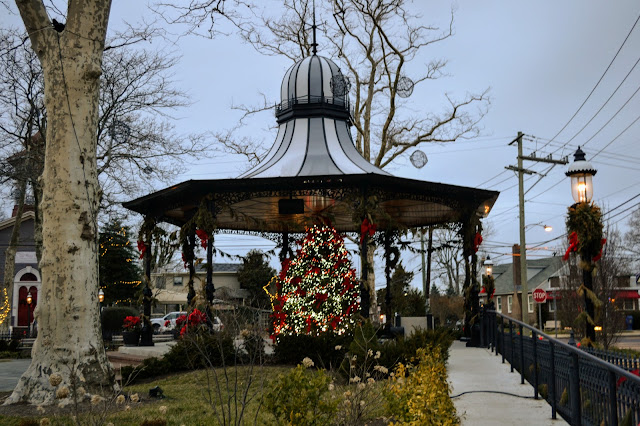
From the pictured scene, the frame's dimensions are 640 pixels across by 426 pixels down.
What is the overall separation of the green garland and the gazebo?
5003 millimetres

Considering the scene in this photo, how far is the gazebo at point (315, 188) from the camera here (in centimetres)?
1428

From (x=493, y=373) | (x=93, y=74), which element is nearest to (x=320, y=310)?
(x=493, y=373)

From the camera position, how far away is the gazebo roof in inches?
567

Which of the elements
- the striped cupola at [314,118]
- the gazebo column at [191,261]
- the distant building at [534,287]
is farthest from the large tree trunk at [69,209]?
the distant building at [534,287]

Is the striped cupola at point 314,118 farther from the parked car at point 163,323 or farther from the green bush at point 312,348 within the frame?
the parked car at point 163,323

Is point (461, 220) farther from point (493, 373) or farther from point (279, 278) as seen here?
point (493, 373)

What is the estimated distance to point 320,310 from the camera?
13.7 m

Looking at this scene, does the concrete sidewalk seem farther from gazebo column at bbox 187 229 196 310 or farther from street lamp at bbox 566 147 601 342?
gazebo column at bbox 187 229 196 310

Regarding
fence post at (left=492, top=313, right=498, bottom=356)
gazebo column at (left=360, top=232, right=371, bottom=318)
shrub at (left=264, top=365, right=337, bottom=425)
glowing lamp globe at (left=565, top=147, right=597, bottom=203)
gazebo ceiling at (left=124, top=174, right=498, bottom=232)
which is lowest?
fence post at (left=492, top=313, right=498, bottom=356)

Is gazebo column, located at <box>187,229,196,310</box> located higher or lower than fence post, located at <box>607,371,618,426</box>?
higher

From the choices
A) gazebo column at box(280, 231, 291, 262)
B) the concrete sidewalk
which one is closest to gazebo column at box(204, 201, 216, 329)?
the concrete sidewalk

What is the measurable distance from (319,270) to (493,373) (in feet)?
16.6

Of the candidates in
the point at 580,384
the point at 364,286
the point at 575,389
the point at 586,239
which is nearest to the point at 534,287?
the point at 364,286

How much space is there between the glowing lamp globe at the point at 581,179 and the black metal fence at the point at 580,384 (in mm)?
2377
